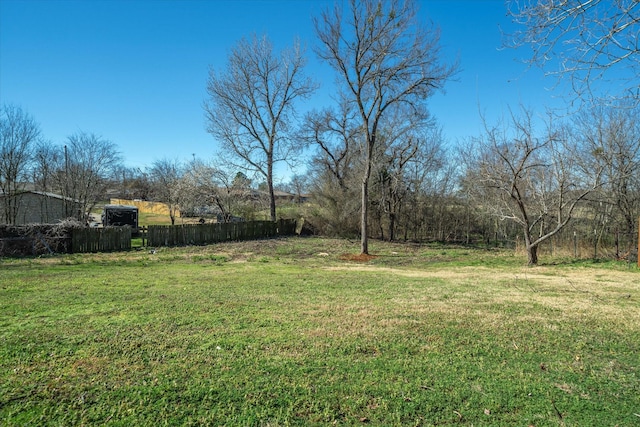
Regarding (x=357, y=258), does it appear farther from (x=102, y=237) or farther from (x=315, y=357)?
(x=315, y=357)

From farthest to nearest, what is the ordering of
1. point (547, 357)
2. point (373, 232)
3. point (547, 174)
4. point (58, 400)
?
point (373, 232) < point (547, 174) < point (547, 357) < point (58, 400)

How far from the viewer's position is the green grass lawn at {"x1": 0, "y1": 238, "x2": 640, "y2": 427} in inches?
105

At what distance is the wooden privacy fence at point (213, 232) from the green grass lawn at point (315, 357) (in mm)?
11676

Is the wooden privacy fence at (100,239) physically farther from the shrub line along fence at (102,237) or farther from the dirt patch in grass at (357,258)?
the dirt patch in grass at (357,258)

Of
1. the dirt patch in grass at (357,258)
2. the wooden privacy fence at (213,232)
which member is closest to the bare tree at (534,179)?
the dirt patch in grass at (357,258)

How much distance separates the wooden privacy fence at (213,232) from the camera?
18516mm

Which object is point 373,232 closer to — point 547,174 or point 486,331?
point 547,174

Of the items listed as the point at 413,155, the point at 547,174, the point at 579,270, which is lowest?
the point at 579,270

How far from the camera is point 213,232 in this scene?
21.0m

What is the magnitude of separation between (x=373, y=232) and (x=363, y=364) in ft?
71.9

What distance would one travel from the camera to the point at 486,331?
443cm

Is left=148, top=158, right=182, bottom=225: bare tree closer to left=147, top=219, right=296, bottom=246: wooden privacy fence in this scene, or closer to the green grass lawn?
left=147, top=219, right=296, bottom=246: wooden privacy fence

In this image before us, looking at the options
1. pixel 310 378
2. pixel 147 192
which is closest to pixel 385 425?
pixel 310 378

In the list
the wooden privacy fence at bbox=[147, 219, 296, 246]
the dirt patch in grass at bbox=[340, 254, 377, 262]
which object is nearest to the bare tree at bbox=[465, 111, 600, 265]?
the dirt patch in grass at bbox=[340, 254, 377, 262]
